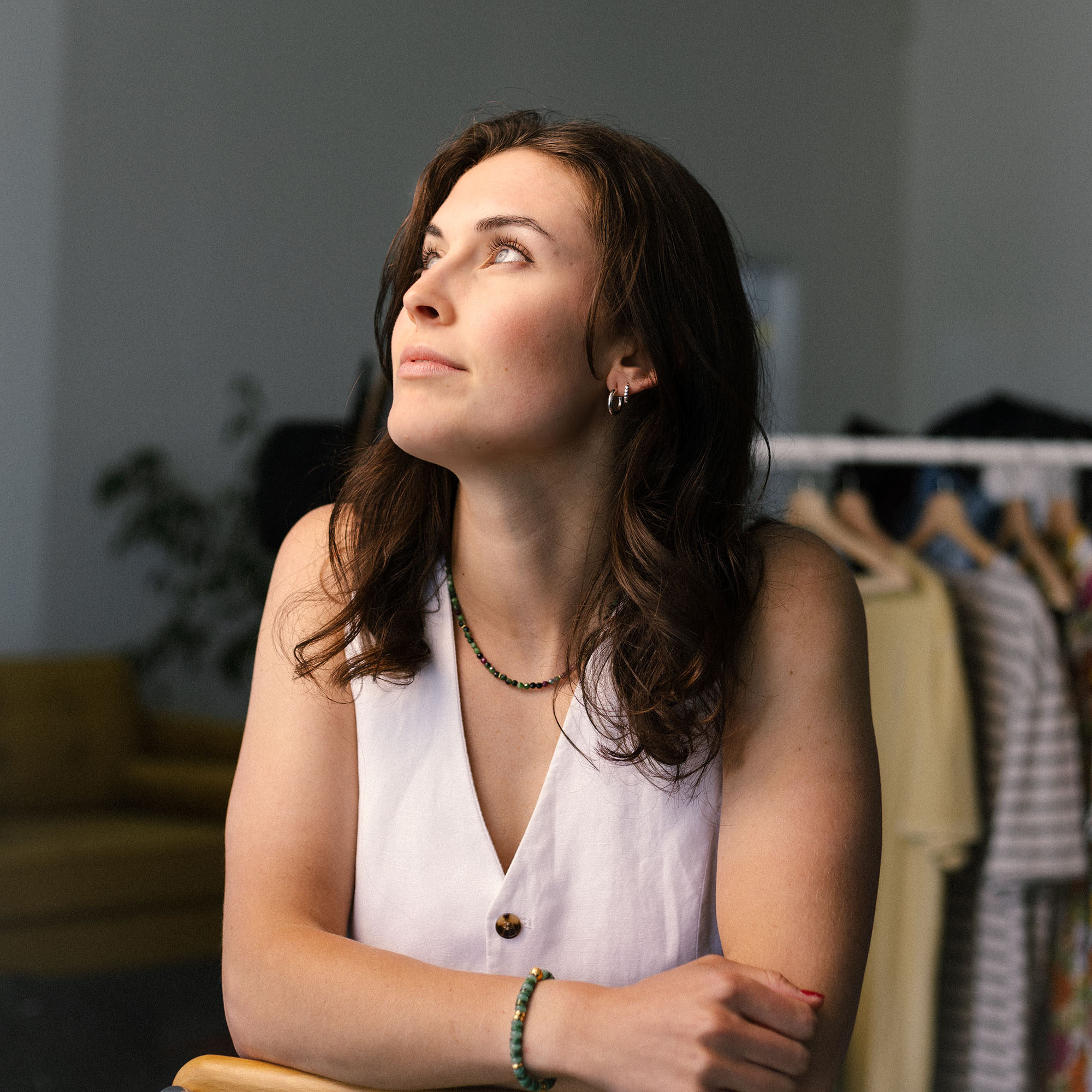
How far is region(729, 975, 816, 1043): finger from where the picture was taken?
0.88 meters

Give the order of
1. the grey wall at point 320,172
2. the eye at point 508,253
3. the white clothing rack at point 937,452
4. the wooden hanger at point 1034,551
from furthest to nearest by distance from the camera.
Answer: the grey wall at point 320,172, the wooden hanger at point 1034,551, the white clothing rack at point 937,452, the eye at point 508,253

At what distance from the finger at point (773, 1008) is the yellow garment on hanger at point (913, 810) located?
113 centimetres

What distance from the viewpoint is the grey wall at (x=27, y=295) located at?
14.6ft

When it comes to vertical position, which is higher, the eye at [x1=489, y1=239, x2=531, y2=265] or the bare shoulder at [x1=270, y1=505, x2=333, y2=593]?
the eye at [x1=489, y1=239, x2=531, y2=265]

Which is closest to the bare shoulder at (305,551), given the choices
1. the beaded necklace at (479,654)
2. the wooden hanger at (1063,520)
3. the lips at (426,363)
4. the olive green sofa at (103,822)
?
the beaded necklace at (479,654)

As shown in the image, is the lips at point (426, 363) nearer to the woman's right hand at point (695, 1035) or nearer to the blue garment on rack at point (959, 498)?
the woman's right hand at point (695, 1035)

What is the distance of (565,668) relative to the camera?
1154 millimetres

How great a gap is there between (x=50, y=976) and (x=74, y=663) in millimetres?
1136

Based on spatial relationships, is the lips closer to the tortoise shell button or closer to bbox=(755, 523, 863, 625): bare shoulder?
bbox=(755, 523, 863, 625): bare shoulder

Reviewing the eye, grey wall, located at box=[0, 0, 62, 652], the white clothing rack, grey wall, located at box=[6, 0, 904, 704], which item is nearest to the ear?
the eye

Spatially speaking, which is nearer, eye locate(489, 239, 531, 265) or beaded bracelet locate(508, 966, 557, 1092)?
beaded bracelet locate(508, 966, 557, 1092)

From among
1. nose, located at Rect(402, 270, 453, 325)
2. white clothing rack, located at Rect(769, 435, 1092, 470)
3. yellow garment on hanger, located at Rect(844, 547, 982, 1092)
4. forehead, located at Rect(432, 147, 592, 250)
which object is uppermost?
forehead, located at Rect(432, 147, 592, 250)

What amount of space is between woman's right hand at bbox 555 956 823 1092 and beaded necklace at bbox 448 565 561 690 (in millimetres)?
326

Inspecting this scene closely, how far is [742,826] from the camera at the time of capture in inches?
41.2
